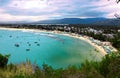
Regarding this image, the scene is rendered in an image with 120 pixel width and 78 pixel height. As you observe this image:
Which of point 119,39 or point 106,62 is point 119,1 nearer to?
point 119,39

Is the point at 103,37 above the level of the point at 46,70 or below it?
below

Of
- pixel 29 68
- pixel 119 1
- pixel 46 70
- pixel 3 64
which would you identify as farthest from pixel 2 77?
pixel 3 64

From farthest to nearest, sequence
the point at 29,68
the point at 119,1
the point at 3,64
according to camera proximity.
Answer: the point at 3,64, the point at 29,68, the point at 119,1

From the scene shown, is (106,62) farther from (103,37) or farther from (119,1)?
(103,37)

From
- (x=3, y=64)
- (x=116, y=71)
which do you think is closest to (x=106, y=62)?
(x=116, y=71)

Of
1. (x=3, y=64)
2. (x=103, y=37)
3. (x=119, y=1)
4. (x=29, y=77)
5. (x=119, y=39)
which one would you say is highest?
(x=119, y=1)

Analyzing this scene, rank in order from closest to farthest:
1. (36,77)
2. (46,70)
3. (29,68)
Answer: (36,77) → (46,70) → (29,68)

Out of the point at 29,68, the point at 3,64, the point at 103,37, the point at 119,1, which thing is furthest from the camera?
the point at 103,37

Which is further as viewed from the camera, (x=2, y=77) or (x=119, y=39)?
(x=2, y=77)

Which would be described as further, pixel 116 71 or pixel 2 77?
pixel 2 77
